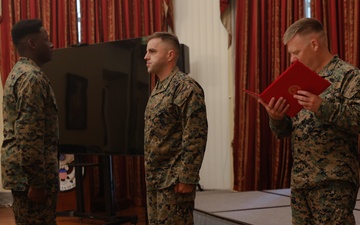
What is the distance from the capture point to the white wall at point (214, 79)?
4645 mm

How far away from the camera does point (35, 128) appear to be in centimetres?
202

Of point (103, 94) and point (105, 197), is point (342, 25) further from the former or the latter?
point (105, 197)

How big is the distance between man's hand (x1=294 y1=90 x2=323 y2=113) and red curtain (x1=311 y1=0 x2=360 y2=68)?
2.21 m

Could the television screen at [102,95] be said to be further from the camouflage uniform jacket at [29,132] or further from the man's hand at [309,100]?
the man's hand at [309,100]

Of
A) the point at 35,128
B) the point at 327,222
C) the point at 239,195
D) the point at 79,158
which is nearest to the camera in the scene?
the point at 327,222

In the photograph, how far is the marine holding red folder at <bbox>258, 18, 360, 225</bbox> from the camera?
1630mm

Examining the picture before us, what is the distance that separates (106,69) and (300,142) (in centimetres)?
244

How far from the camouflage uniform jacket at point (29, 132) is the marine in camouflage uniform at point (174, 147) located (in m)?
0.45

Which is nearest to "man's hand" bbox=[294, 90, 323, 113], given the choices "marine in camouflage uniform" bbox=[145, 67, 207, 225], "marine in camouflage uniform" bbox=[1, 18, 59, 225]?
"marine in camouflage uniform" bbox=[145, 67, 207, 225]

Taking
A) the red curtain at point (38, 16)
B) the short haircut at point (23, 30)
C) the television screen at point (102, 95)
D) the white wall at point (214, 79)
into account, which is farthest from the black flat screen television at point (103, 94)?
the short haircut at point (23, 30)

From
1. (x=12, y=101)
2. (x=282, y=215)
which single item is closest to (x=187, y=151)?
(x=12, y=101)

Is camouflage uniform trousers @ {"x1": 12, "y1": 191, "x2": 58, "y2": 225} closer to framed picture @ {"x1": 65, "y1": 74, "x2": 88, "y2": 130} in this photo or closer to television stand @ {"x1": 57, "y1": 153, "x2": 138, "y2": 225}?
television stand @ {"x1": 57, "y1": 153, "x2": 138, "y2": 225}

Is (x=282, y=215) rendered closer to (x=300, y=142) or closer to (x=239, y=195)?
(x=239, y=195)

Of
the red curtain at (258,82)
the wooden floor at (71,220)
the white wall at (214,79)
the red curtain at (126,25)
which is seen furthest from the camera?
the red curtain at (126,25)
